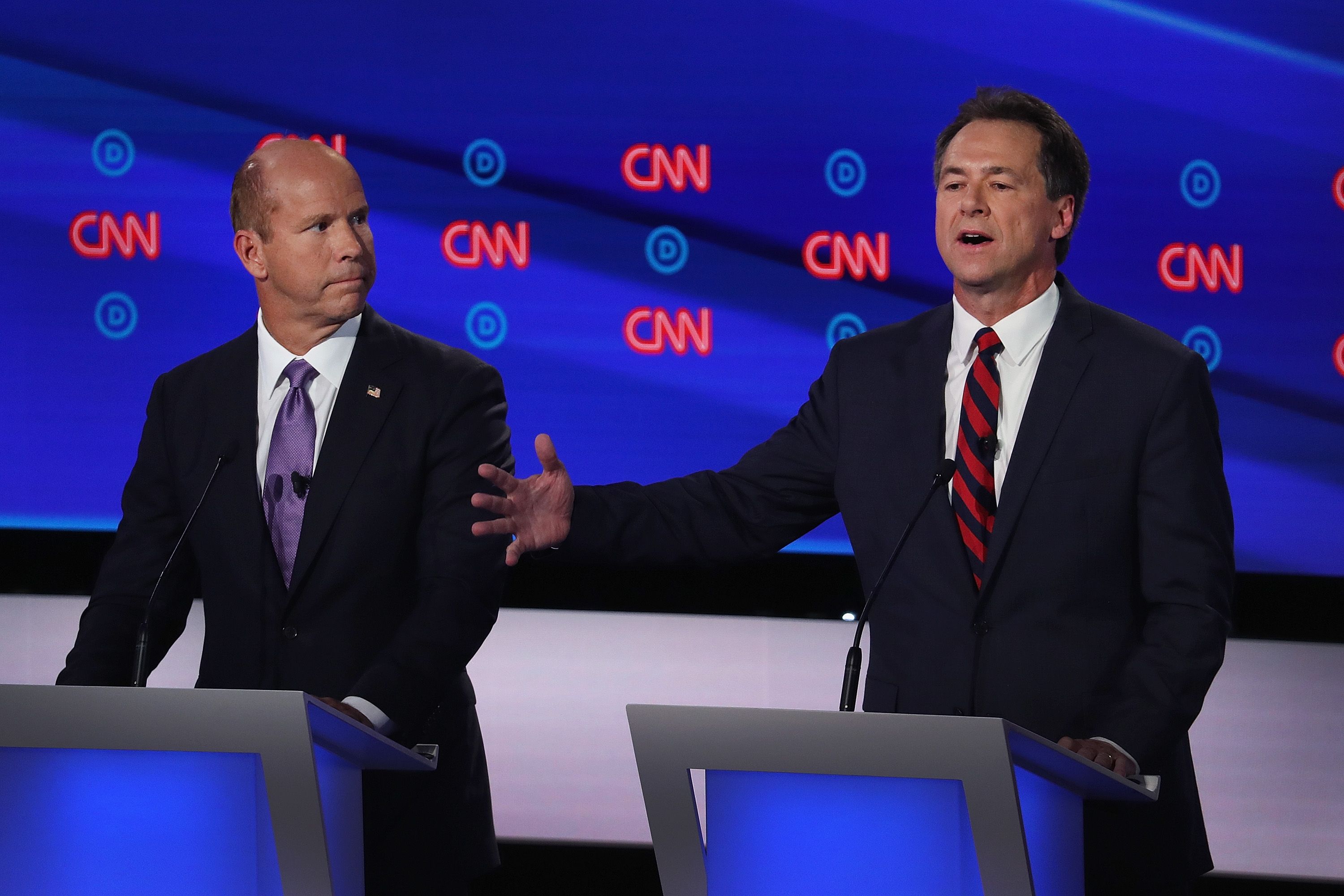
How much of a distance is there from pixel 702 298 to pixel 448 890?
2.14 meters

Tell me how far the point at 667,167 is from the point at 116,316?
1625mm

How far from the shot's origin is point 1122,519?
217 cm

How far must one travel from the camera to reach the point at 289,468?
8.11 feet

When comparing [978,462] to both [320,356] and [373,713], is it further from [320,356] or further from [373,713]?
[320,356]

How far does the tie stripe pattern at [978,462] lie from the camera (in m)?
2.22

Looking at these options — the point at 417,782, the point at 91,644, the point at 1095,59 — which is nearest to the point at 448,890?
the point at 417,782

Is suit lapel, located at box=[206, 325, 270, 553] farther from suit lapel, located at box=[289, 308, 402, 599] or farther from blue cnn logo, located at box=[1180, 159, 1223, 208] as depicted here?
blue cnn logo, located at box=[1180, 159, 1223, 208]

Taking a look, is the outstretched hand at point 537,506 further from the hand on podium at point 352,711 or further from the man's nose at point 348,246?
the man's nose at point 348,246

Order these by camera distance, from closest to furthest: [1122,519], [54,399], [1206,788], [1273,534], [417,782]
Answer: [1122,519] < [417,782] < [1206,788] < [1273,534] < [54,399]

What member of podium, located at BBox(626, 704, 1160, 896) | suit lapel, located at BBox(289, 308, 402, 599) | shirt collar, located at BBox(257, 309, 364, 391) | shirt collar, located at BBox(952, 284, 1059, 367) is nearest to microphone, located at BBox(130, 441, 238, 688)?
suit lapel, located at BBox(289, 308, 402, 599)

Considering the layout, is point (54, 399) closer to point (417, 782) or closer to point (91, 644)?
point (91, 644)

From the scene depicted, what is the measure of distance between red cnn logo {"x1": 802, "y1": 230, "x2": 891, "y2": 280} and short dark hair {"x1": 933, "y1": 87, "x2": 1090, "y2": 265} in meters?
1.70

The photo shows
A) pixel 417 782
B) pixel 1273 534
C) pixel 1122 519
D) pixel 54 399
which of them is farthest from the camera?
pixel 54 399

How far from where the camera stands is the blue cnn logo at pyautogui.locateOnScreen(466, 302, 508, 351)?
420 centimetres
